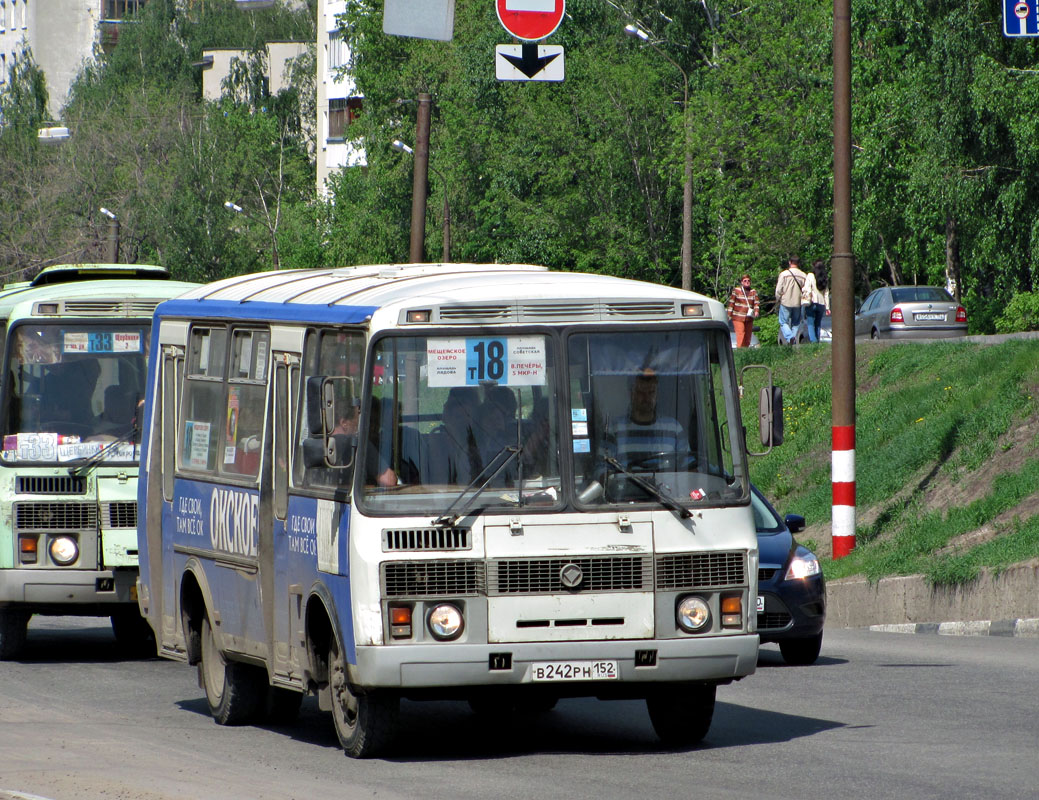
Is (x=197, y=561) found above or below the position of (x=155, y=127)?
below

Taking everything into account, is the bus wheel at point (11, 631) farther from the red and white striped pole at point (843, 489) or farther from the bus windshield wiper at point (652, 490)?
the red and white striped pole at point (843, 489)

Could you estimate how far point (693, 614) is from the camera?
32.0 feet

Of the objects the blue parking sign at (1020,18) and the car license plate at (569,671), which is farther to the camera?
the blue parking sign at (1020,18)

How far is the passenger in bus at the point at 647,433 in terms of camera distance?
9.77m

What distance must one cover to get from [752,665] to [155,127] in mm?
81947

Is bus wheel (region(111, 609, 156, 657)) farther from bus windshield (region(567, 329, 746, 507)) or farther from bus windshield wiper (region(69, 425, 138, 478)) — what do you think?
bus windshield (region(567, 329, 746, 507))

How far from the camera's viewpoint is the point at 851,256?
2181 cm

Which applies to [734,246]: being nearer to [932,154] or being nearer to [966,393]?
[932,154]

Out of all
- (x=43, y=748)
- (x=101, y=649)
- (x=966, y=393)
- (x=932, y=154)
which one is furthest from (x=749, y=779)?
(x=932, y=154)

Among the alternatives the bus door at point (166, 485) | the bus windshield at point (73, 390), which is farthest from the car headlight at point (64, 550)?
the bus door at point (166, 485)

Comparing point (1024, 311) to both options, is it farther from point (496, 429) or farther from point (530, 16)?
point (496, 429)

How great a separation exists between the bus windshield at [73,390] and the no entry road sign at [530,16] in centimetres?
408

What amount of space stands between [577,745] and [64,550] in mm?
6056

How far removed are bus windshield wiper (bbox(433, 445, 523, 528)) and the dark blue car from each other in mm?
5137
